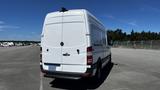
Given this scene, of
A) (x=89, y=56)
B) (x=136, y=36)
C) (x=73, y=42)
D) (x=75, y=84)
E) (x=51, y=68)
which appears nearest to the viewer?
(x=89, y=56)

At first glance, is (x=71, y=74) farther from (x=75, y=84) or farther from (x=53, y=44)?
(x=53, y=44)

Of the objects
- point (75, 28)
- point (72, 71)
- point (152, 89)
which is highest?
point (75, 28)

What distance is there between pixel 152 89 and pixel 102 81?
224 cm

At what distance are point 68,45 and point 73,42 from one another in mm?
229

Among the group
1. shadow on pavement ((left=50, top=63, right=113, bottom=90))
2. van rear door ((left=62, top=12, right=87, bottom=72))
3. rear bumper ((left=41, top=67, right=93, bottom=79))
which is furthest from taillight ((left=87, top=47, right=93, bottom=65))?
shadow on pavement ((left=50, top=63, right=113, bottom=90))

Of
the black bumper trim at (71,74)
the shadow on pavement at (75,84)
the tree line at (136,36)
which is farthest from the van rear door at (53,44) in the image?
the tree line at (136,36)

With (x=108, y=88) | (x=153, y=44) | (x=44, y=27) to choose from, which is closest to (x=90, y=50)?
(x=108, y=88)

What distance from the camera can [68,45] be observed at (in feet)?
28.8

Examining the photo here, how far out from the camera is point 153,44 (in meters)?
56.2

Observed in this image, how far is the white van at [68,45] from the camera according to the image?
8531 mm

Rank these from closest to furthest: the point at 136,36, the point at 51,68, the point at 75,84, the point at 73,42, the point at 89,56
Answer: the point at 89,56, the point at 73,42, the point at 51,68, the point at 75,84, the point at 136,36

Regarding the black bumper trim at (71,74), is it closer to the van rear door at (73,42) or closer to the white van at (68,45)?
the white van at (68,45)

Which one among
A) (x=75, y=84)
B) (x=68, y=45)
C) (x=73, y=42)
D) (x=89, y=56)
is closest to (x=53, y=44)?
(x=68, y=45)

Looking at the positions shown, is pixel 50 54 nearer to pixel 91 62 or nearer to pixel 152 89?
pixel 91 62
